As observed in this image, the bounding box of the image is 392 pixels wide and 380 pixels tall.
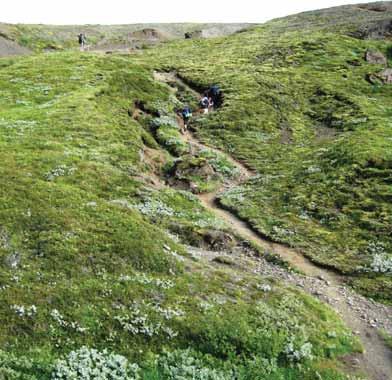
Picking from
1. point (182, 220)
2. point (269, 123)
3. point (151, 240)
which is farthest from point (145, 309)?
point (269, 123)

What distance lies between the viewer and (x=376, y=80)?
252 feet

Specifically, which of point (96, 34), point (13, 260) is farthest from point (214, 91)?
point (96, 34)

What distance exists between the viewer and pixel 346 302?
26.8 metres

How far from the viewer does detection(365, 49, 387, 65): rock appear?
85.1 m

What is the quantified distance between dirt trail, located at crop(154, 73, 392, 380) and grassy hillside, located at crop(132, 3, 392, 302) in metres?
0.80

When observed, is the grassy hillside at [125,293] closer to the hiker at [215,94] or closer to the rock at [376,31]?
the hiker at [215,94]

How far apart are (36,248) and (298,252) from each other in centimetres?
1636

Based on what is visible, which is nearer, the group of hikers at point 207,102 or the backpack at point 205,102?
Result: the group of hikers at point 207,102

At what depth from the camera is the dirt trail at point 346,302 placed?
71.6 feet

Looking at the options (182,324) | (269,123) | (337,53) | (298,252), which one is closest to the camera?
(182,324)

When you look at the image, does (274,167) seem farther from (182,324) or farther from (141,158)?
(182,324)

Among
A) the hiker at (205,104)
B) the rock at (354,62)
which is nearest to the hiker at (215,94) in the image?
the hiker at (205,104)

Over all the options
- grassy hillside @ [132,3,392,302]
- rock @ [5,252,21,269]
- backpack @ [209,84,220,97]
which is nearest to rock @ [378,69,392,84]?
grassy hillside @ [132,3,392,302]

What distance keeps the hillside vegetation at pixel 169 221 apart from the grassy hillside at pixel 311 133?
214mm
